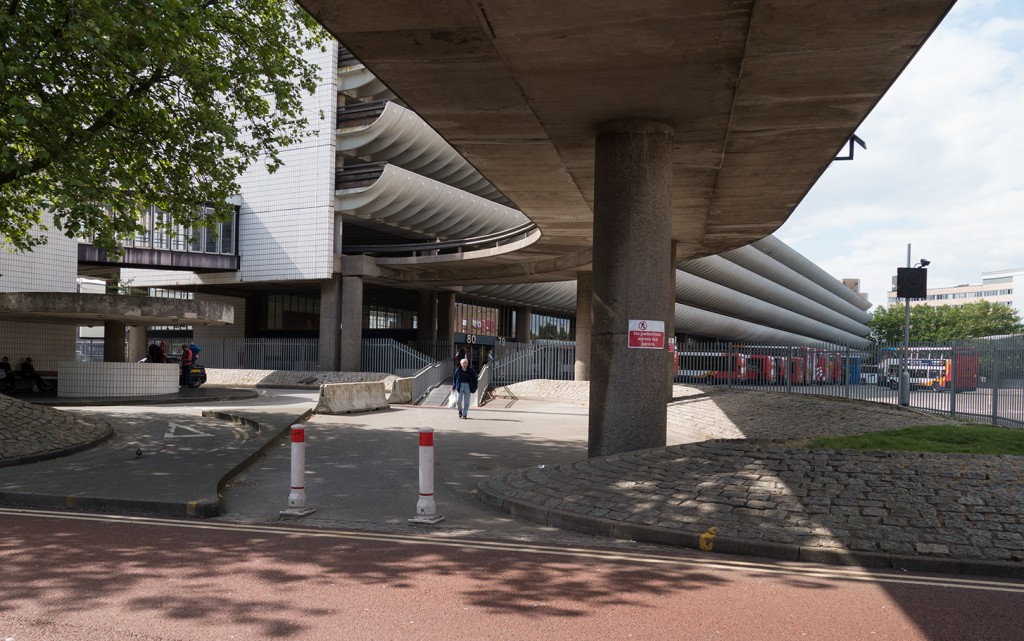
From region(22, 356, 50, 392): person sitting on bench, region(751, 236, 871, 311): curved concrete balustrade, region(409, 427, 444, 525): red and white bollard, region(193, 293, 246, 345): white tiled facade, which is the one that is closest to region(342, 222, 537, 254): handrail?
region(193, 293, 246, 345): white tiled facade

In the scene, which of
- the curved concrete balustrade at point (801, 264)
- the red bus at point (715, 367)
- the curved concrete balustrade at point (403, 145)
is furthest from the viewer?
the curved concrete balustrade at point (801, 264)

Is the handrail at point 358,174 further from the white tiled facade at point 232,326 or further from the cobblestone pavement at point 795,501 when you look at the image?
the cobblestone pavement at point 795,501

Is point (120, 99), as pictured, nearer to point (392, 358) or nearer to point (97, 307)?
point (97, 307)

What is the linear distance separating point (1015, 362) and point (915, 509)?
9167 millimetres

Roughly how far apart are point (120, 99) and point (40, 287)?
58.2 ft

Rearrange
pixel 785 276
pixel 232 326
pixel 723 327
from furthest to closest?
pixel 785 276, pixel 723 327, pixel 232 326

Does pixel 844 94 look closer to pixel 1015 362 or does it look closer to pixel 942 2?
pixel 942 2

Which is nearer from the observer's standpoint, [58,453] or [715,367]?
[58,453]

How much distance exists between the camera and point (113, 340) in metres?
25.0

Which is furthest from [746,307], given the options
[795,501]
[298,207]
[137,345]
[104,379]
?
[795,501]

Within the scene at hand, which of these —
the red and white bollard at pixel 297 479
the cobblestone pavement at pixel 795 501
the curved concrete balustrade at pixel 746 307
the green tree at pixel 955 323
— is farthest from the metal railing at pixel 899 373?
the green tree at pixel 955 323

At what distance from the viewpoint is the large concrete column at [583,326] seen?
30.5 metres

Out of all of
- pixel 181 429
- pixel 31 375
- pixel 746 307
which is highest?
pixel 746 307

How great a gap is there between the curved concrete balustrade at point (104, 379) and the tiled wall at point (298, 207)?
44.6 ft
